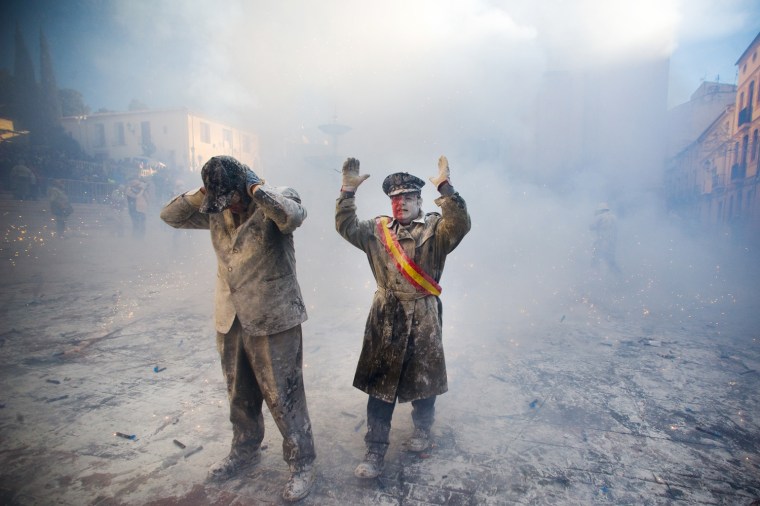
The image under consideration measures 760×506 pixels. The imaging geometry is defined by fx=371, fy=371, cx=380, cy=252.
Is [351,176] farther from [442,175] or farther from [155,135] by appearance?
[155,135]

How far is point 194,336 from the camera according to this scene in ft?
17.3

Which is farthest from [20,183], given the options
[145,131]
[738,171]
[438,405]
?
[738,171]

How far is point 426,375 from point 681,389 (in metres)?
3.30

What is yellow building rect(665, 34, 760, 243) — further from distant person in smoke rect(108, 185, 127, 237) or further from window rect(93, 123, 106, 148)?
window rect(93, 123, 106, 148)

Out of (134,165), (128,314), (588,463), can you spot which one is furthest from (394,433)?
(134,165)

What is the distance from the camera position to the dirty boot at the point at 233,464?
251 cm

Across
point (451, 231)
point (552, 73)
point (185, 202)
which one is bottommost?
point (451, 231)

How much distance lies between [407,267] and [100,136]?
43258 millimetres

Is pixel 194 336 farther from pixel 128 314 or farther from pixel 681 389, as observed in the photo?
pixel 681 389

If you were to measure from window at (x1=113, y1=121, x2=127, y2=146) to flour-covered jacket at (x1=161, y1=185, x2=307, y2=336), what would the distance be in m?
40.3

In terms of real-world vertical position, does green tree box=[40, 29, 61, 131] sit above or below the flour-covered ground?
above

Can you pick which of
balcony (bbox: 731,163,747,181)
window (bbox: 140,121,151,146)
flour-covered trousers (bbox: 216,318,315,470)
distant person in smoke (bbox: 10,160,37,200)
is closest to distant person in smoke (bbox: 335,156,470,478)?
flour-covered trousers (bbox: 216,318,315,470)

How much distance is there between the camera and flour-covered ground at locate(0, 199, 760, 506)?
249 cm

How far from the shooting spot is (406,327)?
2.65 meters
